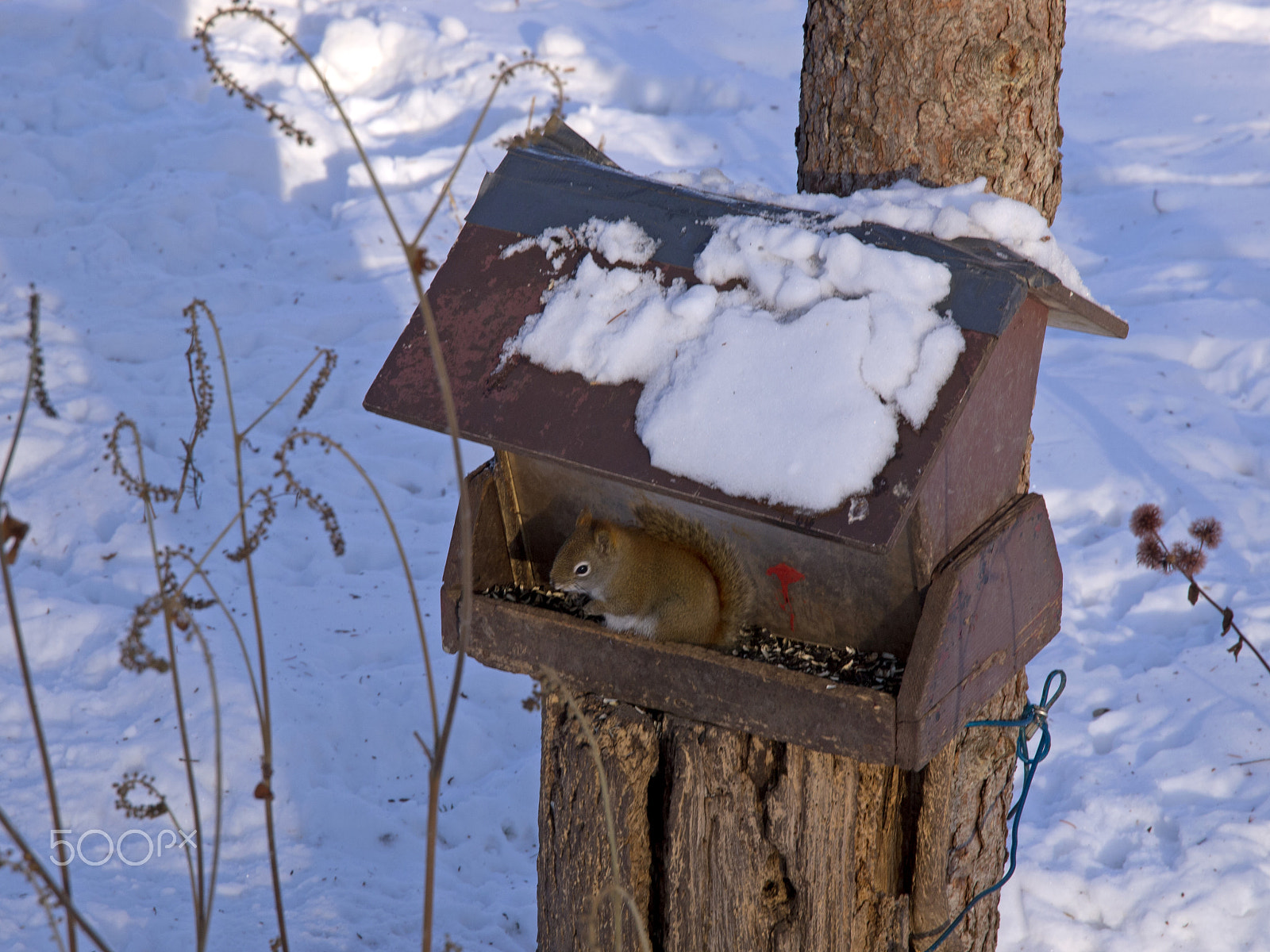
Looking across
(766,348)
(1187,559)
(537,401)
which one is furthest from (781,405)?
(1187,559)

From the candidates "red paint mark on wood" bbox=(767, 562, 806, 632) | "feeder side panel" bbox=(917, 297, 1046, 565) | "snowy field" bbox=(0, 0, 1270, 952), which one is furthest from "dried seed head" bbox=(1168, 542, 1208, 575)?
"snowy field" bbox=(0, 0, 1270, 952)

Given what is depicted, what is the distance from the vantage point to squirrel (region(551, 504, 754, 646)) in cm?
181

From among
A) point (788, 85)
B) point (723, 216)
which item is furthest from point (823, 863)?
point (788, 85)

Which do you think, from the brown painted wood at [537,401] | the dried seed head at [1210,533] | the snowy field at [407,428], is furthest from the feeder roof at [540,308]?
the snowy field at [407,428]

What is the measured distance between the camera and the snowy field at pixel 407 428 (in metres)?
3.01

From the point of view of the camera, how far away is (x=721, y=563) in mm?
1900

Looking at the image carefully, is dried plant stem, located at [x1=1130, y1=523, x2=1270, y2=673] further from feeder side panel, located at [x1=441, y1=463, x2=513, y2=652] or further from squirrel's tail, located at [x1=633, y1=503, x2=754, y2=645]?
feeder side panel, located at [x1=441, y1=463, x2=513, y2=652]

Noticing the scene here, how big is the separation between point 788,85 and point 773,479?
5.84 meters

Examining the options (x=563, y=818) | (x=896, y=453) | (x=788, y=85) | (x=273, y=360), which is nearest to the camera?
(x=896, y=453)

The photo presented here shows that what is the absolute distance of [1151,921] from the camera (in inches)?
111

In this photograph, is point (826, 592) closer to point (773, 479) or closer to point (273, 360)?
point (773, 479)

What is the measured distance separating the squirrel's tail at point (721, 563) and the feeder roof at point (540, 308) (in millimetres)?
377

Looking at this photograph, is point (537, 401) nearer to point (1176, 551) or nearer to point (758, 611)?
point (758, 611)

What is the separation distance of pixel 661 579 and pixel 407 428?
3049 millimetres
